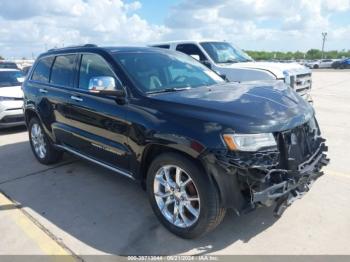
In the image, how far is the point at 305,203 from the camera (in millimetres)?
4105

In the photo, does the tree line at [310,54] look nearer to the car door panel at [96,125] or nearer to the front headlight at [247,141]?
the car door panel at [96,125]

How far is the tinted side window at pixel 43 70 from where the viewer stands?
18.7 feet

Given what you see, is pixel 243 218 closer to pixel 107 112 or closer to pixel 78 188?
pixel 107 112

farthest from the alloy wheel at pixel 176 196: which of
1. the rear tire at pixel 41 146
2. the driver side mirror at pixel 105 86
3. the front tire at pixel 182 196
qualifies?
the rear tire at pixel 41 146

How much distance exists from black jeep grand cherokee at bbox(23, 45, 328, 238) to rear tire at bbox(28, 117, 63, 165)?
847 mm

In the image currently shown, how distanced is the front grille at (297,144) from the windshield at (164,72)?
1358mm

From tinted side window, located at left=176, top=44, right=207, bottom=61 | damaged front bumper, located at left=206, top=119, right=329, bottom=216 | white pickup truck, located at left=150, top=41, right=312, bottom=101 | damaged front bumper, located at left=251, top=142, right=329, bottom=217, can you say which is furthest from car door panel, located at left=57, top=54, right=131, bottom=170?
tinted side window, located at left=176, top=44, right=207, bottom=61

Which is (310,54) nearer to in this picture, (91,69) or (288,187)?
(91,69)

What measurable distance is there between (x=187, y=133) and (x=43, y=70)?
364 cm

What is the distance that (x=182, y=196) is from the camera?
351 cm

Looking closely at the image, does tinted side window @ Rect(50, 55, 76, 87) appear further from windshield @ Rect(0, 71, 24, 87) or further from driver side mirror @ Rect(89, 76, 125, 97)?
windshield @ Rect(0, 71, 24, 87)

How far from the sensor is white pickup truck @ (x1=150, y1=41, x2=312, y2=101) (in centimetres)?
828

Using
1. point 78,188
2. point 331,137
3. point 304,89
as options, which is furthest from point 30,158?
point 304,89

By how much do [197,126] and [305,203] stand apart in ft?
5.97
